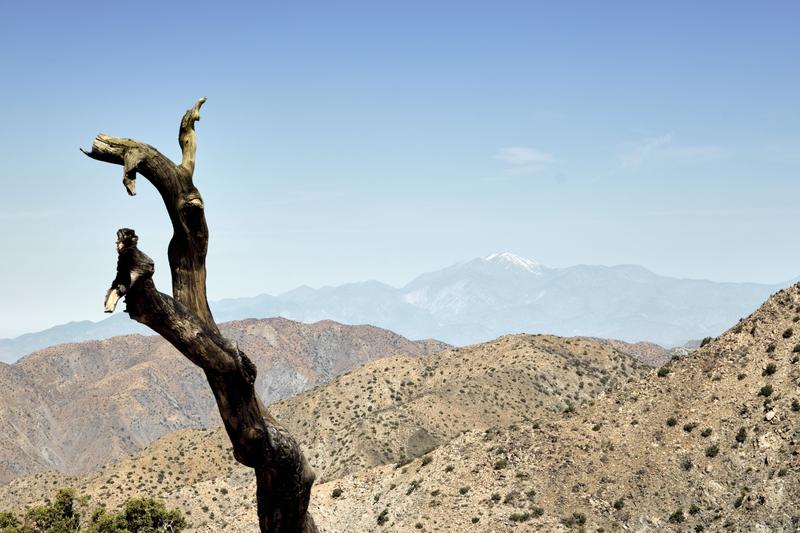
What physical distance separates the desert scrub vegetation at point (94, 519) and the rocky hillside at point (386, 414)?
21694mm

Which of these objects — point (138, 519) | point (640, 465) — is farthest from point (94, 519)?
point (640, 465)

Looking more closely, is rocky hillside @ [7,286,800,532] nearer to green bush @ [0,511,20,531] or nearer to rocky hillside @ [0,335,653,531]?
green bush @ [0,511,20,531]

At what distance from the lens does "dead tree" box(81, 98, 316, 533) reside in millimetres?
7258

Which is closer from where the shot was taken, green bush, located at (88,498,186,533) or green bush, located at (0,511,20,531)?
green bush, located at (0,511,20,531)

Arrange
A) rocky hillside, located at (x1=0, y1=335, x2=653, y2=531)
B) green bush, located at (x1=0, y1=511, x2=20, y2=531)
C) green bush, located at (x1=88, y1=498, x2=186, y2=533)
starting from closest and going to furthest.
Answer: green bush, located at (x1=0, y1=511, x2=20, y2=531) < green bush, located at (x1=88, y1=498, x2=186, y2=533) < rocky hillside, located at (x1=0, y1=335, x2=653, y2=531)

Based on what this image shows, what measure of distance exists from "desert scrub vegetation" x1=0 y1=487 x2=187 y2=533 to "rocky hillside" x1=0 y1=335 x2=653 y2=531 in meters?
21.7

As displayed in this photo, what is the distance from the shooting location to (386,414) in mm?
89688

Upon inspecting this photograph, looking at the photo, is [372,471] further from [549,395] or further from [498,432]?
[549,395]

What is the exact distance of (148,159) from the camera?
7.42 metres

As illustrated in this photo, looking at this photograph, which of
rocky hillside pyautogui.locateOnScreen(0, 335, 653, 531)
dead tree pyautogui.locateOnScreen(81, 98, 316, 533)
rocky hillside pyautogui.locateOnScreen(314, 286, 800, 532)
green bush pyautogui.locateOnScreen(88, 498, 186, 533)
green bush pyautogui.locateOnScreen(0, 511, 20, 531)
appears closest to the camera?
dead tree pyautogui.locateOnScreen(81, 98, 316, 533)

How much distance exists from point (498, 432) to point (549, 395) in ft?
154

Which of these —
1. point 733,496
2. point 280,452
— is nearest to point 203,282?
point 280,452

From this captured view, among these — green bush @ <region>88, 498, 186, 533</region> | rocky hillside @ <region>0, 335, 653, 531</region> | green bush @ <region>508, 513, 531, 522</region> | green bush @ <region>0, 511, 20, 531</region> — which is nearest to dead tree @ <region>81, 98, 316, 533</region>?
green bush @ <region>508, 513, 531, 522</region>

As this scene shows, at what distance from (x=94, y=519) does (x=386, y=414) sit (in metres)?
48.4
